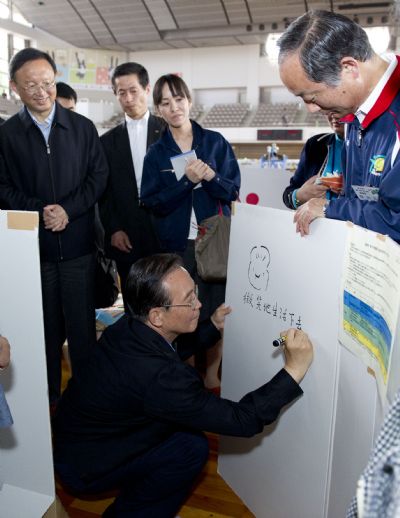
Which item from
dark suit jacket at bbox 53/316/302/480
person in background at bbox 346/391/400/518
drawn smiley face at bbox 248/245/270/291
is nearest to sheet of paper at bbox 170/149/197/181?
drawn smiley face at bbox 248/245/270/291

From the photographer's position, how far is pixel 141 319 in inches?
64.5

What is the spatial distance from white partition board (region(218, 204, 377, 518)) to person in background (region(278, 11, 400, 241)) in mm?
97

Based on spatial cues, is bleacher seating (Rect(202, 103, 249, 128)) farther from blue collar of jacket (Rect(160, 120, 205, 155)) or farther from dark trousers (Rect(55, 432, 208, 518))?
dark trousers (Rect(55, 432, 208, 518))

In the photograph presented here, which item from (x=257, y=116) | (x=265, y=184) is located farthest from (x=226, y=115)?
(x=265, y=184)

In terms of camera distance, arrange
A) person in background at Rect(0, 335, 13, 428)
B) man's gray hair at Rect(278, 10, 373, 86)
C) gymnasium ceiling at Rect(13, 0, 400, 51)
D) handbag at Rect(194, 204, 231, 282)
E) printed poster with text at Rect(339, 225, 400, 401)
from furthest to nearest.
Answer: gymnasium ceiling at Rect(13, 0, 400, 51), handbag at Rect(194, 204, 231, 282), person in background at Rect(0, 335, 13, 428), man's gray hair at Rect(278, 10, 373, 86), printed poster with text at Rect(339, 225, 400, 401)

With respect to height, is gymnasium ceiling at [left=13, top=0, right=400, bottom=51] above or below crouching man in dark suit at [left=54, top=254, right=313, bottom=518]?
above

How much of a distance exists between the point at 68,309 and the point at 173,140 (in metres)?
0.94

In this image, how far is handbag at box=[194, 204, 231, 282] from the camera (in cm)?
215

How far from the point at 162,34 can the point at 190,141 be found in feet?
41.2

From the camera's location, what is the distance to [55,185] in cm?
227

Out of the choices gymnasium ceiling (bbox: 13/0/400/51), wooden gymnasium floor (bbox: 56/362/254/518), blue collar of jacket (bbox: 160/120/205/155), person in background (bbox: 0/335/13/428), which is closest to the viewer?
person in background (bbox: 0/335/13/428)

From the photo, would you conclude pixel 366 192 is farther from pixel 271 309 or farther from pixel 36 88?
pixel 36 88

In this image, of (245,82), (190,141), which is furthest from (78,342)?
(245,82)

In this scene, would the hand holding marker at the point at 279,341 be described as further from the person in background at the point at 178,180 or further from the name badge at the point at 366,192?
the person in background at the point at 178,180
